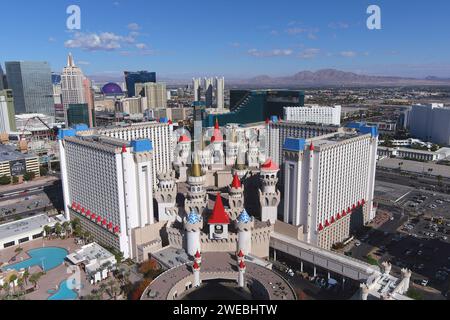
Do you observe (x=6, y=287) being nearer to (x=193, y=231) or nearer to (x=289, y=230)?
(x=193, y=231)

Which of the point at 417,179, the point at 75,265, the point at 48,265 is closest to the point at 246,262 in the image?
the point at 75,265

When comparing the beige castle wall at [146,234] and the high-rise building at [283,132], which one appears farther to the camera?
the high-rise building at [283,132]

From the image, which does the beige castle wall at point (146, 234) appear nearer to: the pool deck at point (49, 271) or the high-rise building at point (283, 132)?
the pool deck at point (49, 271)

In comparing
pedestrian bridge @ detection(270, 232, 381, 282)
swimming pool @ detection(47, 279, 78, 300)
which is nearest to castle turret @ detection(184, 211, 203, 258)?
pedestrian bridge @ detection(270, 232, 381, 282)

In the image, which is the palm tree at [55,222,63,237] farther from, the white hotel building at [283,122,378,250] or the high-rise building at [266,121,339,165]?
the high-rise building at [266,121,339,165]

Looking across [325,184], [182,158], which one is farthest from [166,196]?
[325,184]

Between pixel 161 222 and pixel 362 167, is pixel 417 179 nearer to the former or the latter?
pixel 362 167

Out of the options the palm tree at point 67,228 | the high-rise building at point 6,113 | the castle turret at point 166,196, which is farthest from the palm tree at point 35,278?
the high-rise building at point 6,113
